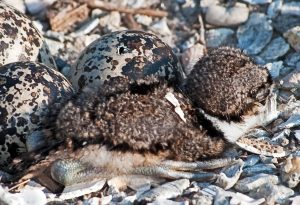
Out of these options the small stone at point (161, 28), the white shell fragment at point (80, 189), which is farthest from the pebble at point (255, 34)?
the white shell fragment at point (80, 189)

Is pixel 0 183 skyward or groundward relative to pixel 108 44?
groundward

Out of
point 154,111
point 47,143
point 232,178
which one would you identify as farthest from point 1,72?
point 232,178


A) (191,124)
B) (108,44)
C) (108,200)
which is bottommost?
(108,200)

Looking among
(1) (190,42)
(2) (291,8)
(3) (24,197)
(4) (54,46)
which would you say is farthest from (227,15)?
(3) (24,197)

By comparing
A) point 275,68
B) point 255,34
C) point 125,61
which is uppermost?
point 125,61

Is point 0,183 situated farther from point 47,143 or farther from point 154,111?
point 154,111

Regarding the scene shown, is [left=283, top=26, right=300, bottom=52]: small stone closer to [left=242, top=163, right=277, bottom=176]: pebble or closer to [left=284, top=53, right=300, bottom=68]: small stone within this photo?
[left=284, top=53, right=300, bottom=68]: small stone

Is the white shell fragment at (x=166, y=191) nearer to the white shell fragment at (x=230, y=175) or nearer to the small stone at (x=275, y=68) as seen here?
the white shell fragment at (x=230, y=175)

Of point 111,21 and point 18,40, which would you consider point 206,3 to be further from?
point 18,40
